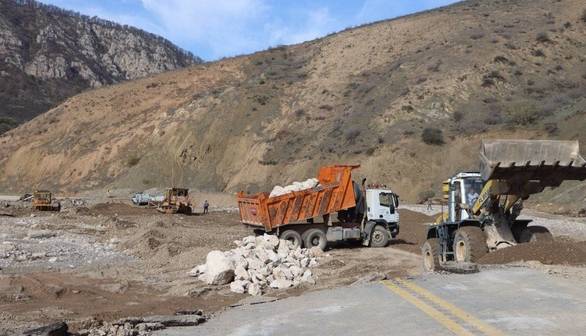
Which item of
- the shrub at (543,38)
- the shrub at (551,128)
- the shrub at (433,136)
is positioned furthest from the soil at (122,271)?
the shrub at (543,38)

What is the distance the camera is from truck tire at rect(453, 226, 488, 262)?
13391 millimetres

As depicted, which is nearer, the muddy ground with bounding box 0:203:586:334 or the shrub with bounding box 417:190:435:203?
the muddy ground with bounding box 0:203:586:334

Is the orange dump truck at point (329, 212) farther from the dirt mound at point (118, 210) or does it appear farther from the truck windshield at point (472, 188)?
the dirt mound at point (118, 210)

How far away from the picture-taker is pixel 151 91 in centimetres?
8169

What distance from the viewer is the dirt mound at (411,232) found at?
76.0 feet

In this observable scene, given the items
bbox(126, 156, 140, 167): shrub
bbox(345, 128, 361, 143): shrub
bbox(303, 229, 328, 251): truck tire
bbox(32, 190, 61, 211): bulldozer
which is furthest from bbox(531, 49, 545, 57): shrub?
bbox(303, 229, 328, 251): truck tire

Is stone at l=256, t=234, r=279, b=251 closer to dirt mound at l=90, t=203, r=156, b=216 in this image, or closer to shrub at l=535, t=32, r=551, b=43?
dirt mound at l=90, t=203, r=156, b=216

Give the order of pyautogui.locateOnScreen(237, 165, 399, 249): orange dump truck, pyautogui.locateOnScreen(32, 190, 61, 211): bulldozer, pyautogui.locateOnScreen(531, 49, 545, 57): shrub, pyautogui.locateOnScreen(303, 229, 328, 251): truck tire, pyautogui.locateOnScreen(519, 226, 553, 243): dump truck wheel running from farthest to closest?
pyautogui.locateOnScreen(531, 49, 545, 57): shrub, pyautogui.locateOnScreen(32, 190, 61, 211): bulldozer, pyautogui.locateOnScreen(303, 229, 328, 251): truck tire, pyautogui.locateOnScreen(237, 165, 399, 249): orange dump truck, pyautogui.locateOnScreen(519, 226, 553, 243): dump truck wheel

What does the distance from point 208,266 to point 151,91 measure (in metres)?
69.2

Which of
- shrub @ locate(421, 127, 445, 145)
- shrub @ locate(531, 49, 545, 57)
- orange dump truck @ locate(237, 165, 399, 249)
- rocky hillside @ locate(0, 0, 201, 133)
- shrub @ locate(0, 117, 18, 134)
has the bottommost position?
orange dump truck @ locate(237, 165, 399, 249)

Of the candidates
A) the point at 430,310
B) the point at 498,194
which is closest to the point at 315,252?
the point at 498,194

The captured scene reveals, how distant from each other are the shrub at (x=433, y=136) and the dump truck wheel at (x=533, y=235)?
3351cm

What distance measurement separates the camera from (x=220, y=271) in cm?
1477

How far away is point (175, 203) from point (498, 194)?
103ft
